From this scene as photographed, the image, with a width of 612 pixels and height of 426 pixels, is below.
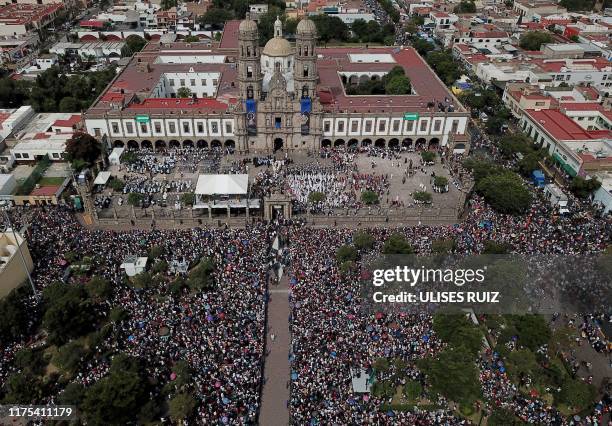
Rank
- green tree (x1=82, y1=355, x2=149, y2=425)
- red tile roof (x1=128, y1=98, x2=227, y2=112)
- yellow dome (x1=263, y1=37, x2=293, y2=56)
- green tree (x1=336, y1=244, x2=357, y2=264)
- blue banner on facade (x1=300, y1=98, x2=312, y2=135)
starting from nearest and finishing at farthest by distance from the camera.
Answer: green tree (x1=82, y1=355, x2=149, y2=425), green tree (x1=336, y1=244, x2=357, y2=264), blue banner on facade (x1=300, y1=98, x2=312, y2=135), red tile roof (x1=128, y1=98, x2=227, y2=112), yellow dome (x1=263, y1=37, x2=293, y2=56)

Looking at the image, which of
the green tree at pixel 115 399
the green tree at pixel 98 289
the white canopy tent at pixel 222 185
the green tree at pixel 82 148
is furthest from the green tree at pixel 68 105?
the green tree at pixel 115 399

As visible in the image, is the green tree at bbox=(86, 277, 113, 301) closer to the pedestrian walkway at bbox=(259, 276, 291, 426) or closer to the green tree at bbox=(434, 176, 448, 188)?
the pedestrian walkway at bbox=(259, 276, 291, 426)

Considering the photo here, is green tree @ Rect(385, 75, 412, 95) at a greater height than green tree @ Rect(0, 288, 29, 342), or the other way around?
green tree @ Rect(385, 75, 412, 95)

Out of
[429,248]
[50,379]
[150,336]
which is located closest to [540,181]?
[429,248]

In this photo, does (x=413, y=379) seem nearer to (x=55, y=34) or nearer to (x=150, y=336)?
(x=150, y=336)

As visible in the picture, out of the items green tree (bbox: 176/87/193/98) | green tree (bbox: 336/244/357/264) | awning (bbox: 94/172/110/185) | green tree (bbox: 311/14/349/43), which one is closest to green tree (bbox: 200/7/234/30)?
green tree (bbox: 311/14/349/43)

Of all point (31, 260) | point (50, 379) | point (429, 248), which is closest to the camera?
point (50, 379)
